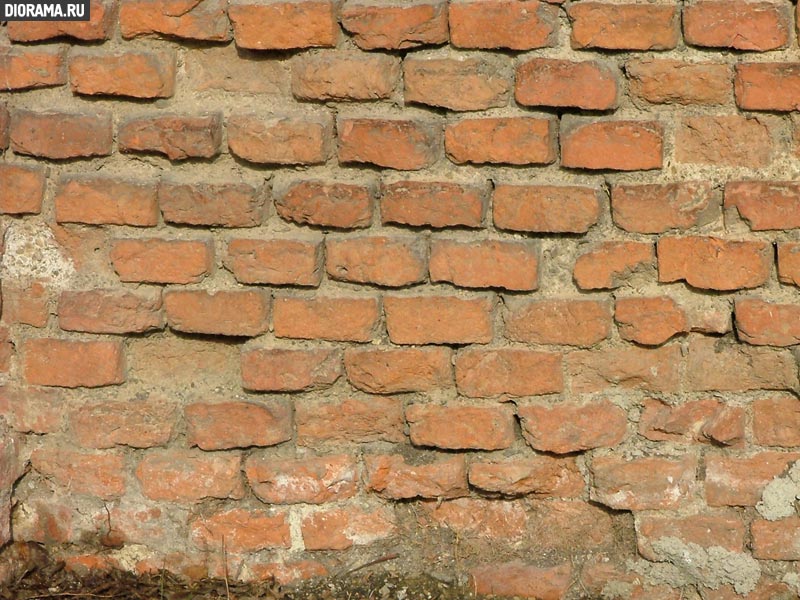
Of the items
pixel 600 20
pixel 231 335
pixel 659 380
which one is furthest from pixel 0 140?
pixel 659 380

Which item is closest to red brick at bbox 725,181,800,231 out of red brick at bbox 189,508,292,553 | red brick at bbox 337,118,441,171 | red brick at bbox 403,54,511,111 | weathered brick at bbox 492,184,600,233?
weathered brick at bbox 492,184,600,233

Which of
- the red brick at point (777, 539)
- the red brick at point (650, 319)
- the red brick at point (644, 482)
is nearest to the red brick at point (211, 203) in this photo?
the red brick at point (650, 319)

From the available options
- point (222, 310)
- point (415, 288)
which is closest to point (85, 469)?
point (222, 310)

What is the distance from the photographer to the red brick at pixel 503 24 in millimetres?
1918

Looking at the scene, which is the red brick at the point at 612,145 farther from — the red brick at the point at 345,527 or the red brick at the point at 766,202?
the red brick at the point at 345,527

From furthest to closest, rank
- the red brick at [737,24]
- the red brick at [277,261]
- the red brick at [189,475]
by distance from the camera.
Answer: the red brick at [189,475] → the red brick at [277,261] → the red brick at [737,24]

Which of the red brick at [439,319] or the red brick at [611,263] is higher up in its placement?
the red brick at [611,263]

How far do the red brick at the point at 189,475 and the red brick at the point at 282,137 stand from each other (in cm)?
63

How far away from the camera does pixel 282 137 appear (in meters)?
1.98

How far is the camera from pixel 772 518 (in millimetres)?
2055

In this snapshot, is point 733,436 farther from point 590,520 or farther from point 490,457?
point 490,457

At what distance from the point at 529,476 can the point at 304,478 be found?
0.47 m

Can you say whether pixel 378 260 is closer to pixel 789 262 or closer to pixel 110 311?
pixel 110 311

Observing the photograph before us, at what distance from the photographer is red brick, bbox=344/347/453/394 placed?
6.70 feet
